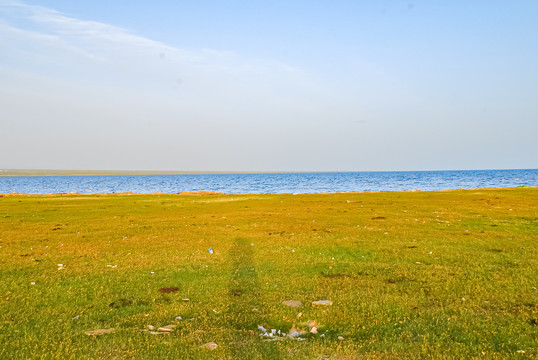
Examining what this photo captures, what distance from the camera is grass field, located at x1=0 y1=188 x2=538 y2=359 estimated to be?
7.47 meters

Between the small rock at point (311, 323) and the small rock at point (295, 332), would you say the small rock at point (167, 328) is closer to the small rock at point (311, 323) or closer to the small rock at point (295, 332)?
the small rock at point (295, 332)

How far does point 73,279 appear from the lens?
12.4 m

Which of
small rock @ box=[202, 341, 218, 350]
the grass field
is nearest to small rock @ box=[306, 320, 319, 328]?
the grass field

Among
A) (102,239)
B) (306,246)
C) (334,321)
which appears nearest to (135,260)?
(102,239)

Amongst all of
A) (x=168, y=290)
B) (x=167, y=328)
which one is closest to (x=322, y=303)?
(x=167, y=328)

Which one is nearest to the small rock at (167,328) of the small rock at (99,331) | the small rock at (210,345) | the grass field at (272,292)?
the grass field at (272,292)

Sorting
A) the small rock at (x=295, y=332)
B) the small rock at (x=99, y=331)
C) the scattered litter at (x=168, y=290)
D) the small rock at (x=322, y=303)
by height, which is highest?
the small rock at (x=322, y=303)

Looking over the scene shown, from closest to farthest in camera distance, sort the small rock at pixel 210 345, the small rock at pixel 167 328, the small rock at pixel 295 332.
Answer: the small rock at pixel 210 345 < the small rock at pixel 295 332 < the small rock at pixel 167 328

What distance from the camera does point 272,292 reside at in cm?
1103

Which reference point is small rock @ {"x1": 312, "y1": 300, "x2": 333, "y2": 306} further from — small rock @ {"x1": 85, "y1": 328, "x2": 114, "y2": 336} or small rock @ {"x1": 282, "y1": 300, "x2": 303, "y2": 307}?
small rock @ {"x1": 85, "y1": 328, "x2": 114, "y2": 336}

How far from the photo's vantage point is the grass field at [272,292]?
7469mm

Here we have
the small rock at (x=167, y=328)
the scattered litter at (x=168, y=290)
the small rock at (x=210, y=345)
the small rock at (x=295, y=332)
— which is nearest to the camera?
the small rock at (x=210, y=345)

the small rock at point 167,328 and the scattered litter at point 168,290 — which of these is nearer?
the small rock at point 167,328

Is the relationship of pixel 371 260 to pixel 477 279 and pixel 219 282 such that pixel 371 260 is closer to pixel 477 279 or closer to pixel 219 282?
pixel 477 279
